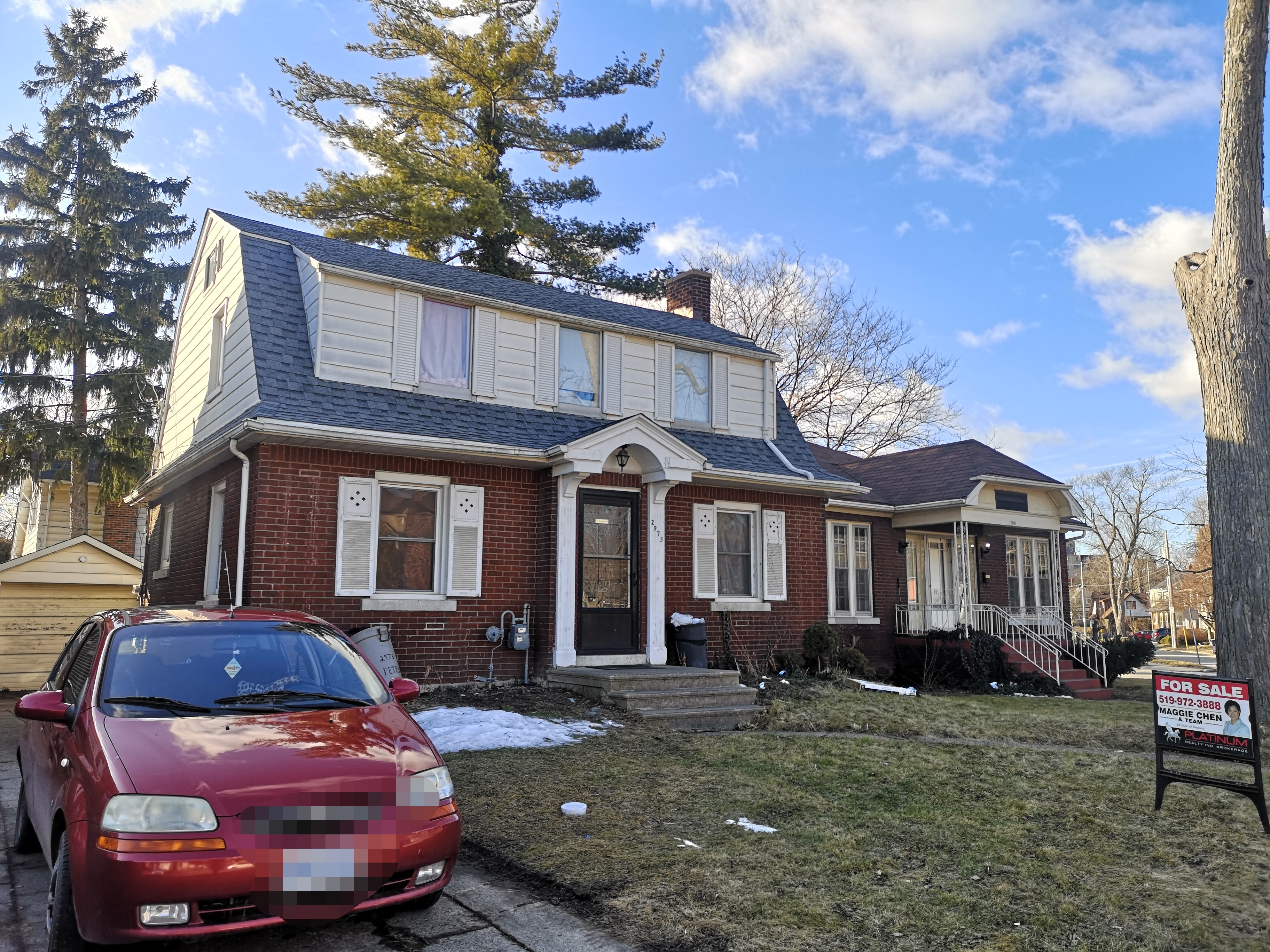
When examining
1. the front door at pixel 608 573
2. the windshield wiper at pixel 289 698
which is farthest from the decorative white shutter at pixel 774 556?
the windshield wiper at pixel 289 698

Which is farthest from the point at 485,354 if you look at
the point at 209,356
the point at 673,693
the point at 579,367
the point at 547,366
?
the point at 673,693

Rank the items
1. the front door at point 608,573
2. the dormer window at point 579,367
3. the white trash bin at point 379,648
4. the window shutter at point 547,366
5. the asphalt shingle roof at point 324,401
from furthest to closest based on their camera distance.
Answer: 1. the dormer window at point 579,367
2. the window shutter at point 547,366
3. the front door at point 608,573
4. the asphalt shingle roof at point 324,401
5. the white trash bin at point 379,648

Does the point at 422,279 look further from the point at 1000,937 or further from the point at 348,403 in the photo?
the point at 1000,937

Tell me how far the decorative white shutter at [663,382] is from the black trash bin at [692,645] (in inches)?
134

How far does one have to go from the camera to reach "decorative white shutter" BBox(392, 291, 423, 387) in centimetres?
1155

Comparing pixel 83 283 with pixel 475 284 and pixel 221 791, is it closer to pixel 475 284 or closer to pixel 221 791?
pixel 475 284

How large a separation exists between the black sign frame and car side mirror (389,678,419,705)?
4.70 metres

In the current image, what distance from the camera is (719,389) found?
47.8 feet

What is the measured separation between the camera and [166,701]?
3.86 meters

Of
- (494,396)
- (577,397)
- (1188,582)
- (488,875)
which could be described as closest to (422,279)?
(494,396)

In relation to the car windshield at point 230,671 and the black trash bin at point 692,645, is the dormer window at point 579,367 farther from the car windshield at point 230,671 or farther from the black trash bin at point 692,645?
the car windshield at point 230,671

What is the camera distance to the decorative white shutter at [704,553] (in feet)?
Result: 43.0

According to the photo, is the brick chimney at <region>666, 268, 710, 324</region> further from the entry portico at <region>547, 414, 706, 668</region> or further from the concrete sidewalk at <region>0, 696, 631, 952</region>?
the concrete sidewalk at <region>0, 696, 631, 952</region>

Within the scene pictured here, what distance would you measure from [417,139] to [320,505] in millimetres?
17206
